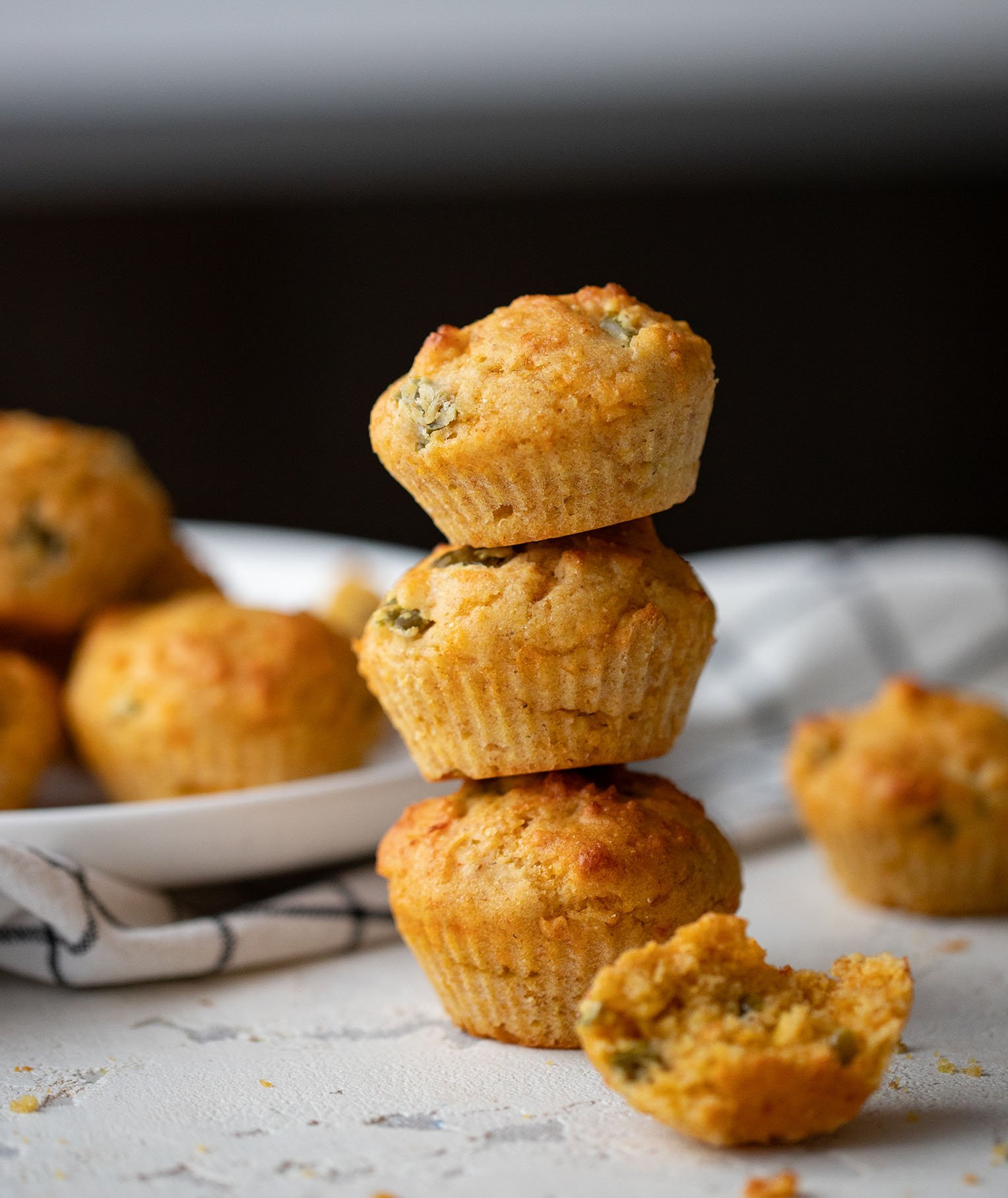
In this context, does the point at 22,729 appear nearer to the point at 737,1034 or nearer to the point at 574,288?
the point at 737,1034

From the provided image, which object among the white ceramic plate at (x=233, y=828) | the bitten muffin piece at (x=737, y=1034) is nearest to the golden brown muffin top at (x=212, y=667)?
the white ceramic plate at (x=233, y=828)

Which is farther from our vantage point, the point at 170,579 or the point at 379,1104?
A: the point at 170,579

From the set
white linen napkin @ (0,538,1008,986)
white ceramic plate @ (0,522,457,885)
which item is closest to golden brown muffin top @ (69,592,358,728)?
white ceramic plate @ (0,522,457,885)

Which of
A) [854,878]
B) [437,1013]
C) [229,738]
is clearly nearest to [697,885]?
[437,1013]

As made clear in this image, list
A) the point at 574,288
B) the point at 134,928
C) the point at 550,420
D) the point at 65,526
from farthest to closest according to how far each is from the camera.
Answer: the point at 574,288 < the point at 65,526 < the point at 134,928 < the point at 550,420

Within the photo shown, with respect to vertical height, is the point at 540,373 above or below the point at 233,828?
above

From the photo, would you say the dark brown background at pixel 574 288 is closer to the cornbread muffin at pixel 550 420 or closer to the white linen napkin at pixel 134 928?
the white linen napkin at pixel 134 928

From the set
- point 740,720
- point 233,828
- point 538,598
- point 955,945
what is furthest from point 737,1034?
point 740,720
